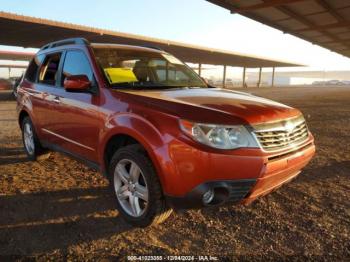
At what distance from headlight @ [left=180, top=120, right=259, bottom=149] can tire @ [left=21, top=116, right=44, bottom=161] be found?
3586 millimetres

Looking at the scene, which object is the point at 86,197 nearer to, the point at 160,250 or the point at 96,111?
the point at 96,111

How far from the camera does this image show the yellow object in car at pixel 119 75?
395 centimetres

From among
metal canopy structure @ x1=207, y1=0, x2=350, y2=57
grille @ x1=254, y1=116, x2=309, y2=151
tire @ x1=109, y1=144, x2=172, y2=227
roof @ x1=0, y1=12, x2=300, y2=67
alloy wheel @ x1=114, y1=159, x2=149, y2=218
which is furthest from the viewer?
roof @ x1=0, y1=12, x2=300, y2=67

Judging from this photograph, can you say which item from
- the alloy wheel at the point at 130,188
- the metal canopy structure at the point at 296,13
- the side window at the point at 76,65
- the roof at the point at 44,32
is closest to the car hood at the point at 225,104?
the alloy wheel at the point at 130,188

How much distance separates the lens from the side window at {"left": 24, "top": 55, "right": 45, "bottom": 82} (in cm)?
565

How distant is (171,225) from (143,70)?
206cm

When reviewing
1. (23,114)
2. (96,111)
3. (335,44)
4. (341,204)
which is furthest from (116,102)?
(335,44)

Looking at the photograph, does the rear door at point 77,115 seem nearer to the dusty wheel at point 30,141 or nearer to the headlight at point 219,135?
the dusty wheel at point 30,141

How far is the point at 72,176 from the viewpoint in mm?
5102

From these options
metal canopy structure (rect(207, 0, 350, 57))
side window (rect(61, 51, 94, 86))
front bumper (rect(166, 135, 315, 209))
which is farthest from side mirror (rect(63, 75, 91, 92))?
metal canopy structure (rect(207, 0, 350, 57))

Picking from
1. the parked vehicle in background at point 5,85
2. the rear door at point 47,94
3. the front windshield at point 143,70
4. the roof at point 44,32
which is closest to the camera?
the front windshield at point 143,70

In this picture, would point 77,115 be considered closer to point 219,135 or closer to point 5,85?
point 219,135

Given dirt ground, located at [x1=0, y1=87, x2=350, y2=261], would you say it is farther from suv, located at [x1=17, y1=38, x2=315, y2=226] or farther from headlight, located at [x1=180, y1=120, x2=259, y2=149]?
headlight, located at [x1=180, y1=120, x2=259, y2=149]

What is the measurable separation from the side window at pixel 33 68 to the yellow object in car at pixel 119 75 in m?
2.04
